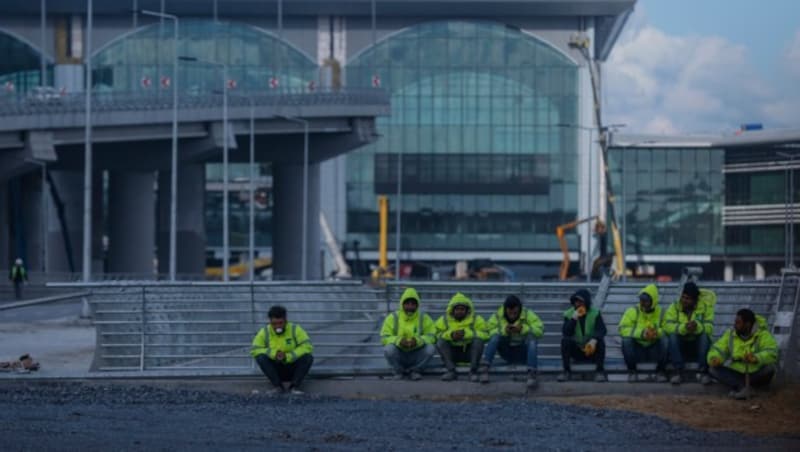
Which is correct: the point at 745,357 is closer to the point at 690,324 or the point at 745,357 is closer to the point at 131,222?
Answer: the point at 690,324

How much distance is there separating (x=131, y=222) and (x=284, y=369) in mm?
62739

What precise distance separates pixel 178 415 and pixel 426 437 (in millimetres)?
3277

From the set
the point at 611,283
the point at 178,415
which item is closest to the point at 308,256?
the point at 611,283

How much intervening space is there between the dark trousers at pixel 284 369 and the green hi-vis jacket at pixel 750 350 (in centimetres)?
507

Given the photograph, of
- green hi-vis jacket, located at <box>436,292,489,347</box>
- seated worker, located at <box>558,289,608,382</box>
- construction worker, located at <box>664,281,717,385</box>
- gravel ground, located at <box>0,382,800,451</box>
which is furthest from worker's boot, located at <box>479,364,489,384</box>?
construction worker, located at <box>664,281,717,385</box>

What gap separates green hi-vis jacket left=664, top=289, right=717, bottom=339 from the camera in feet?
71.7

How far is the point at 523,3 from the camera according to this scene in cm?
10700

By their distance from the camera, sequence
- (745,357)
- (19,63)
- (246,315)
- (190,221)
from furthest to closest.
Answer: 1. (19,63)
2. (190,221)
3. (246,315)
4. (745,357)

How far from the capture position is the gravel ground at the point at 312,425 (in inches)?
615

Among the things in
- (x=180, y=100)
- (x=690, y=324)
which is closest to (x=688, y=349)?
(x=690, y=324)

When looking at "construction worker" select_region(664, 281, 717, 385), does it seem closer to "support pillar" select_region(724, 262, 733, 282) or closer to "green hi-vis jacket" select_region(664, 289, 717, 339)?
"green hi-vis jacket" select_region(664, 289, 717, 339)

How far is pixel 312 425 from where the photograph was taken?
1739cm

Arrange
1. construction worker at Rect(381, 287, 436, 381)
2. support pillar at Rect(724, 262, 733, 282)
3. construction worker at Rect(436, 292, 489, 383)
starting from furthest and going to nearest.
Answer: support pillar at Rect(724, 262, 733, 282), construction worker at Rect(381, 287, 436, 381), construction worker at Rect(436, 292, 489, 383)

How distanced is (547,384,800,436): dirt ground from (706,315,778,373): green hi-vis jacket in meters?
0.42
